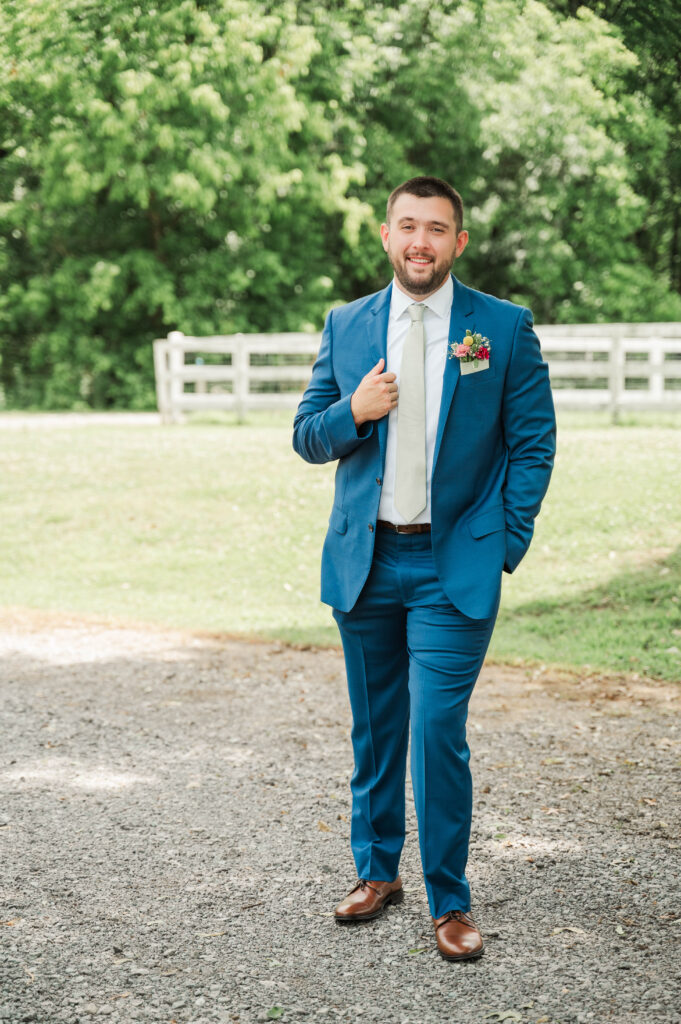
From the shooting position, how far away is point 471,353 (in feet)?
11.5

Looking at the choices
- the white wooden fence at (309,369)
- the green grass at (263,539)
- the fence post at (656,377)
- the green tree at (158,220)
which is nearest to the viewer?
the green grass at (263,539)

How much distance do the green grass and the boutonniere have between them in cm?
488

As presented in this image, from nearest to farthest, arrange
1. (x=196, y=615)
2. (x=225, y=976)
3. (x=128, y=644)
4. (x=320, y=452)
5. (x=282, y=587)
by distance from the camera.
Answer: (x=225, y=976), (x=320, y=452), (x=128, y=644), (x=196, y=615), (x=282, y=587)

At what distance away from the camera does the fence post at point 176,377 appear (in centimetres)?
1698

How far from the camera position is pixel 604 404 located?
15.9 meters

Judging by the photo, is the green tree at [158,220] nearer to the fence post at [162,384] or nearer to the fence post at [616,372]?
the fence post at [162,384]

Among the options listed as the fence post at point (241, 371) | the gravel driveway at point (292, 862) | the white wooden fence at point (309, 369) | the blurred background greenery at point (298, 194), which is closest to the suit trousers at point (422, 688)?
the gravel driveway at point (292, 862)

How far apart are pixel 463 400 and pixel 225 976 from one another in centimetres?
193

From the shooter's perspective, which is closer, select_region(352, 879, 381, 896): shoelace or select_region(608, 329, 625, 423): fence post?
select_region(352, 879, 381, 896): shoelace

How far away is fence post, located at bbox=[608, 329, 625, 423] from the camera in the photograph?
15.5 m

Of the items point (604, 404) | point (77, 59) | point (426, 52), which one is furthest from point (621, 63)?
point (426, 52)

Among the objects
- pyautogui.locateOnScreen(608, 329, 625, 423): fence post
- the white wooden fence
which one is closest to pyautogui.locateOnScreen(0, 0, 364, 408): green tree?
the white wooden fence

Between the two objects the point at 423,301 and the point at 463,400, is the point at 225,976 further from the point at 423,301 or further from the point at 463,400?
the point at 423,301

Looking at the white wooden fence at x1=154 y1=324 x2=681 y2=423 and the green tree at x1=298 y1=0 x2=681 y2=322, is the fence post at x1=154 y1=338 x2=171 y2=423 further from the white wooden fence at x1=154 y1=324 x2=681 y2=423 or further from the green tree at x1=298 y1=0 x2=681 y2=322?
the green tree at x1=298 y1=0 x2=681 y2=322
